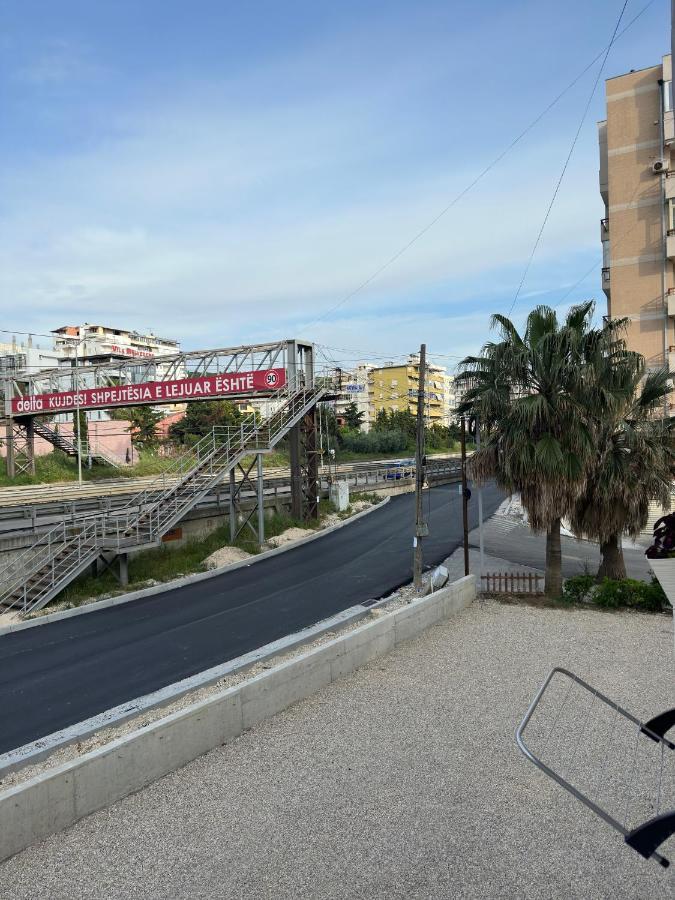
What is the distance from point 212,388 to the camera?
99.3ft

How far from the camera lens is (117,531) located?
842 inches

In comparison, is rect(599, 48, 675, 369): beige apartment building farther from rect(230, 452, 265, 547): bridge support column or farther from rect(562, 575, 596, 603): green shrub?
rect(230, 452, 265, 547): bridge support column

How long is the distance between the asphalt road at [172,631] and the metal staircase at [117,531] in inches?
86.3

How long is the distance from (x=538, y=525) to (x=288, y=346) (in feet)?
54.4

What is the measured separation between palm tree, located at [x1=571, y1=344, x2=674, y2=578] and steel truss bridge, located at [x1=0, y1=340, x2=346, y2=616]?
1388 cm

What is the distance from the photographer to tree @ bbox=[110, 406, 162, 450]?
59.0 meters

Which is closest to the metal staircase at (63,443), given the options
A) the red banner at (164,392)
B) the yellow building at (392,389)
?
the red banner at (164,392)

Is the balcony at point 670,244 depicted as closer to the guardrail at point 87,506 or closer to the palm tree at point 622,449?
the palm tree at point 622,449

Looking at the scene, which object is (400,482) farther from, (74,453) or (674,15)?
(674,15)

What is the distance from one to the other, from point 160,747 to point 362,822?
2.70 metres

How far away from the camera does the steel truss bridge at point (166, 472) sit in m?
20.2

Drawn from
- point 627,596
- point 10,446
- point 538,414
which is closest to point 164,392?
point 10,446

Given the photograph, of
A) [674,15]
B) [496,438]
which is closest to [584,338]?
[496,438]

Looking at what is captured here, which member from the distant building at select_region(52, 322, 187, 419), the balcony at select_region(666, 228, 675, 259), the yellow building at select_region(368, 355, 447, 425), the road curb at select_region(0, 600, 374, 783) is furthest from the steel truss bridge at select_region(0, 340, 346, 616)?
the yellow building at select_region(368, 355, 447, 425)
